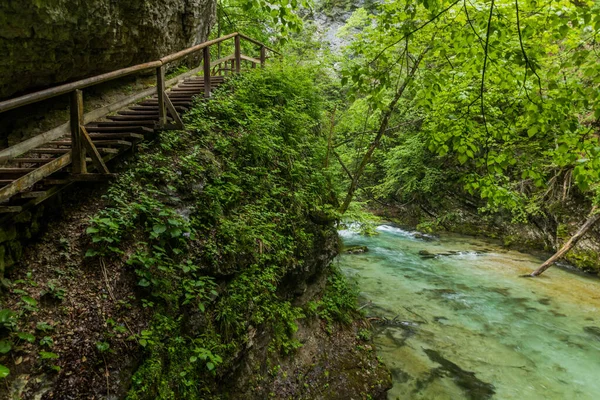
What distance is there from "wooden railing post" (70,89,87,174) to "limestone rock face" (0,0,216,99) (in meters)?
1.21

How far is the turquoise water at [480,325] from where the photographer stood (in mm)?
6250

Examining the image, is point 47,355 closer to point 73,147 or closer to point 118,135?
point 73,147

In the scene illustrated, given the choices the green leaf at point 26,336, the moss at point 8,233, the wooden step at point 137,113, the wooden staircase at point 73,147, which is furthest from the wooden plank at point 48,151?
the green leaf at point 26,336

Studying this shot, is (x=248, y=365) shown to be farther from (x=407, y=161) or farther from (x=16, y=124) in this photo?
(x=407, y=161)

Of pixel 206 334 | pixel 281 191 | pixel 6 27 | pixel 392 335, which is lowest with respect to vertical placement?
pixel 392 335

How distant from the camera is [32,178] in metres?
3.08

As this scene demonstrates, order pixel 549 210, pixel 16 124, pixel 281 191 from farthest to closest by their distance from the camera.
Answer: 1. pixel 549 210
2. pixel 281 191
3. pixel 16 124

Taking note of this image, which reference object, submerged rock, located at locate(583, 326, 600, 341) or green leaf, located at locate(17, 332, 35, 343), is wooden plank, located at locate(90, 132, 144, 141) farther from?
submerged rock, located at locate(583, 326, 600, 341)

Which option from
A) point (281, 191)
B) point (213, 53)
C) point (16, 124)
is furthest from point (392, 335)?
point (213, 53)

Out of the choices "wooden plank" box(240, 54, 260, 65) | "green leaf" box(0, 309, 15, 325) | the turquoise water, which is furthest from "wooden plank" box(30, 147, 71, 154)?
"wooden plank" box(240, 54, 260, 65)

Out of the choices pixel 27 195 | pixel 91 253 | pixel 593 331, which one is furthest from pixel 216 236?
pixel 593 331

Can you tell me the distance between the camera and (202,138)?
5500mm

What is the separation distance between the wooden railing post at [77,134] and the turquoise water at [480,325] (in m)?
6.01

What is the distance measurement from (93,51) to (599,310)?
43.5 feet
